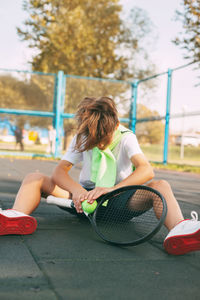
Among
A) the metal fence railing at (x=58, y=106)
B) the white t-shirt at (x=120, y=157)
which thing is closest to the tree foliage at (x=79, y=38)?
the metal fence railing at (x=58, y=106)

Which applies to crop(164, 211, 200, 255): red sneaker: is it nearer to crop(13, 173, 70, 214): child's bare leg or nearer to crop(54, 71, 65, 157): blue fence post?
crop(13, 173, 70, 214): child's bare leg

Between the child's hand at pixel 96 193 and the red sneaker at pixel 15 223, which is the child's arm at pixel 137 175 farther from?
the red sneaker at pixel 15 223

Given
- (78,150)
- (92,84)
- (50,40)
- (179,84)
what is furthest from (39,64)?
(78,150)

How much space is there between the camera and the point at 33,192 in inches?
98.3

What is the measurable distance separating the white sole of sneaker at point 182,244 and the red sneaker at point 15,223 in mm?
840

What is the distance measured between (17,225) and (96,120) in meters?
0.80

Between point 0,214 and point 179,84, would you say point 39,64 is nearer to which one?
point 179,84

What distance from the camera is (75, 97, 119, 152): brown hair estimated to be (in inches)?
92.2

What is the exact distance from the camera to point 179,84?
10070 mm

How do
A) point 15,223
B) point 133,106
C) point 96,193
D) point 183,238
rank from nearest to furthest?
point 183,238 → point 96,193 → point 15,223 → point 133,106

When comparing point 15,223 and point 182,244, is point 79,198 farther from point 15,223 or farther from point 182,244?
point 182,244

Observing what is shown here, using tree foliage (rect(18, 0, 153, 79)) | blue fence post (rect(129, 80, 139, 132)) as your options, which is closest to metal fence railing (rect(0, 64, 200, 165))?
blue fence post (rect(129, 80, 139, 132))

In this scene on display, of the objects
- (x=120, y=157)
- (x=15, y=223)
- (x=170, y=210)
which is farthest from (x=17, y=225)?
(x=170, y=210)

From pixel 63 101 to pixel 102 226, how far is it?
1016 cm
